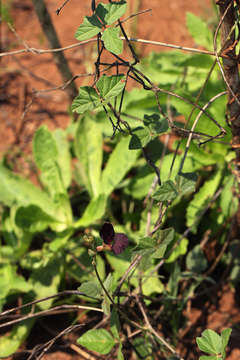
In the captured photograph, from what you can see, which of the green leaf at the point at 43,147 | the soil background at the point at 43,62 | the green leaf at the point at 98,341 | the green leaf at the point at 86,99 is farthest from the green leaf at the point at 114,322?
the soil background at the point at 43,62

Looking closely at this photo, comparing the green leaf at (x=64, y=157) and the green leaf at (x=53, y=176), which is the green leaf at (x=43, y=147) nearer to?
the green leaf at (x=53, y=176)

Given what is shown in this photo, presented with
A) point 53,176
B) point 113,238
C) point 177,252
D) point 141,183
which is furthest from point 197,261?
point 53,176

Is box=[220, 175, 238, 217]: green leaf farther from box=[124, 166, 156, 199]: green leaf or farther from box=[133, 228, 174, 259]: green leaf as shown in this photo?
box=[133, 228, 174, 259]: green leaf

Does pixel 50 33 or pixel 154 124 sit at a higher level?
pixel 50 33

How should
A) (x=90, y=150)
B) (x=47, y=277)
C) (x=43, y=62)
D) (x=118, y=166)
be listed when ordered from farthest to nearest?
(x=43, y=62) < (x=90, y=150) < (x=118, y=166) < (x=47, y=277)

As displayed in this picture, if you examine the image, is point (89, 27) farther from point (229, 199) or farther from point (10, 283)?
point (10, 283)

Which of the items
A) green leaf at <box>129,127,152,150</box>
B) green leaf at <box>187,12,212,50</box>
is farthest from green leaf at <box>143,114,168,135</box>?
green leaf at <box>187,12,212,50</box>

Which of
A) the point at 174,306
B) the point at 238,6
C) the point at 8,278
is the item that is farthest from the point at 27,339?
the point at 238,6
